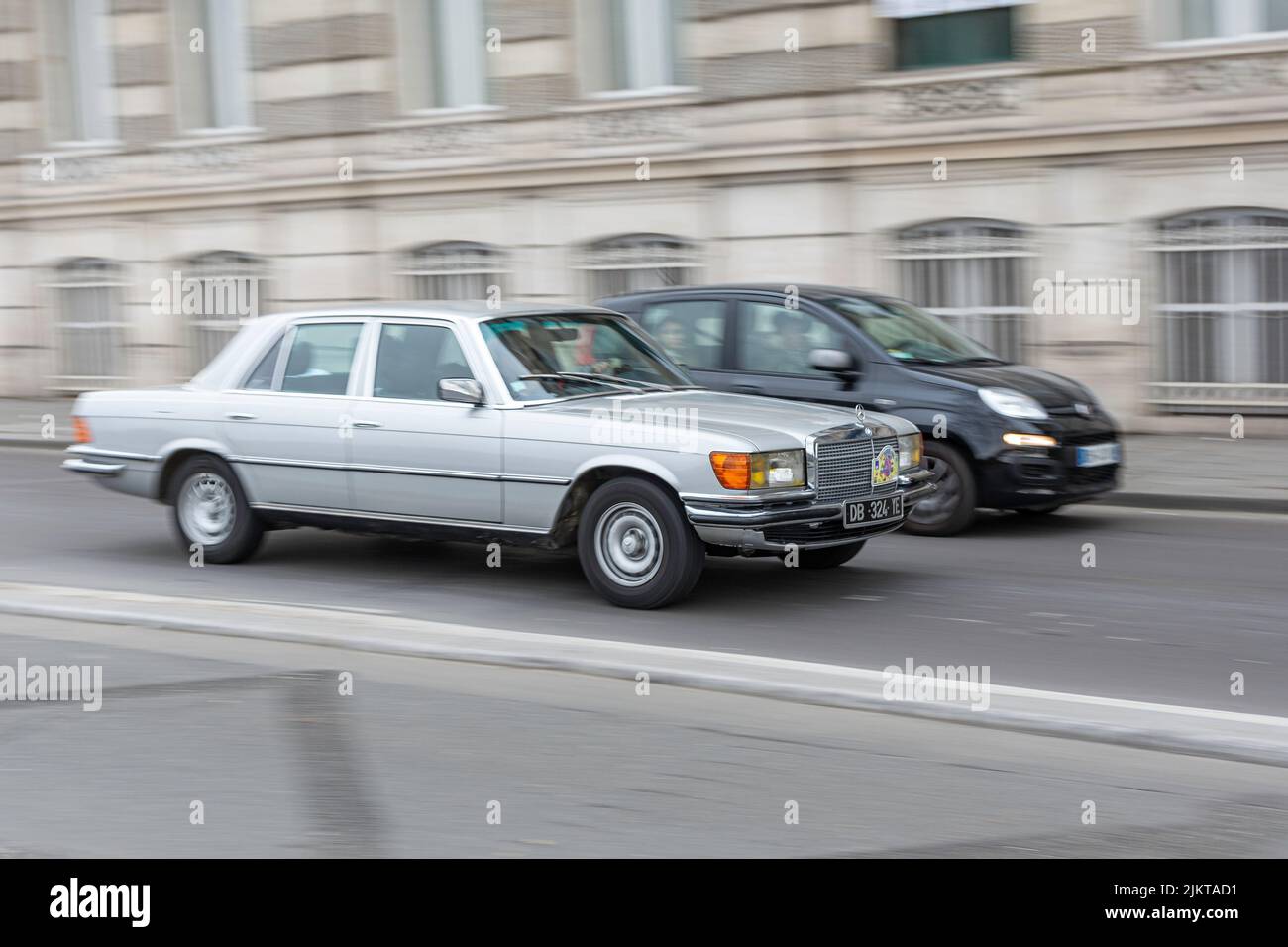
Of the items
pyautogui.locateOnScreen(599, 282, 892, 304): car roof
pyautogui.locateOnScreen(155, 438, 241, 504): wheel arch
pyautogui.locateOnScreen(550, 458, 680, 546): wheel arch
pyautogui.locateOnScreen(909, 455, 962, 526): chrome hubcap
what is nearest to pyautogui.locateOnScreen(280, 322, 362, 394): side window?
pyautogui.locateOnScreen(155, 438, 241, 504): wheel arch

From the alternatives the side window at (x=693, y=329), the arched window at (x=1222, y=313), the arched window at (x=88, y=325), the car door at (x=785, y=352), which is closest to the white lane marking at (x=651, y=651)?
the car door at (x=785, y=352)

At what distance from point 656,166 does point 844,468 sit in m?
11.7

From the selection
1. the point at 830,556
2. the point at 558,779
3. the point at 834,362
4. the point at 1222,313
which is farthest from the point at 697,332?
the point at 1222,313

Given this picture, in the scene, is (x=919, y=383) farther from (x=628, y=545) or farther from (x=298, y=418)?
(x=298, y=418)

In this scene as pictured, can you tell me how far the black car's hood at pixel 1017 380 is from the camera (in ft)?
35.4

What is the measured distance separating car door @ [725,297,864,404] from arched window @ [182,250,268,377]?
13304 mm

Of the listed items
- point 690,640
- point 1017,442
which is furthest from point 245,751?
point 1017,442

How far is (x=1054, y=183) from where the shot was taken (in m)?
16.7

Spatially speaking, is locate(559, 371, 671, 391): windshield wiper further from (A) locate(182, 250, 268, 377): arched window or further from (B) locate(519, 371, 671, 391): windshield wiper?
(A) locate(182, 250, 268, 377): arched window

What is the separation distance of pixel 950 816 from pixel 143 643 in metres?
4.08

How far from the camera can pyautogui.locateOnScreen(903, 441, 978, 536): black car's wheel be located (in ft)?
34.9

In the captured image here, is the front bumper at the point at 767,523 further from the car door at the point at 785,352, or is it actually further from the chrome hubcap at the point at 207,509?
the chrome hubcap at the point at 207,509

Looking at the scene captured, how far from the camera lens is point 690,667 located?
6.54 meters

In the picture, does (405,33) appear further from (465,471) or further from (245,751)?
(245,751)
